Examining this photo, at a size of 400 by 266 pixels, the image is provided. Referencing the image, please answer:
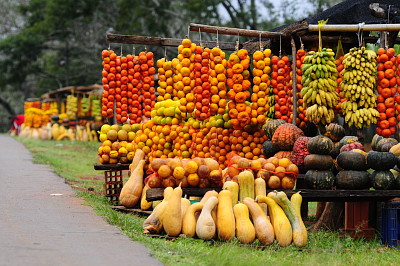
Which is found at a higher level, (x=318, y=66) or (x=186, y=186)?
(x=318, y=66)

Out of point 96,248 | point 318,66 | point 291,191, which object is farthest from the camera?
point 318,66

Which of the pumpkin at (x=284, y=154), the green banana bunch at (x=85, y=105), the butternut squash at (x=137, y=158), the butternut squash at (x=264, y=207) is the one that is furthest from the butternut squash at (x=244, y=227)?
the green banana bunch at (x=85, y=105)

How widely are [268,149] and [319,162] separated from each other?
1854 mm

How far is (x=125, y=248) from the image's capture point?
20.3 ft

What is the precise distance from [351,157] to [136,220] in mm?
2935

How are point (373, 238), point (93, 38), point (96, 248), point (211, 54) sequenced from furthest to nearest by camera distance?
point (93, 38) < point (211, 54) < point (373, 238) < point (96, 248)

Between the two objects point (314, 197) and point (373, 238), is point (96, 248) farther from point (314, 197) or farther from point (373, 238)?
point (373, 238)

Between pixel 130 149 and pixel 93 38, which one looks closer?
pixel 130 149

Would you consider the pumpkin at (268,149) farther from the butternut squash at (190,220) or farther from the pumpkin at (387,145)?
A: the butternut squash at (190,220)

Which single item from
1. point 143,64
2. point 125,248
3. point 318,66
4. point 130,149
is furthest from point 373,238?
point 143,64

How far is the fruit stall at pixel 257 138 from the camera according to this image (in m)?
7.38

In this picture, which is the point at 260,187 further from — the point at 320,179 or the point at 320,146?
the point at 320,146

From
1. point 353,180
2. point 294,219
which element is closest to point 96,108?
point 353,180

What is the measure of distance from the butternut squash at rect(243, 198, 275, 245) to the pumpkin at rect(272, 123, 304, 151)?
7.55 ft
